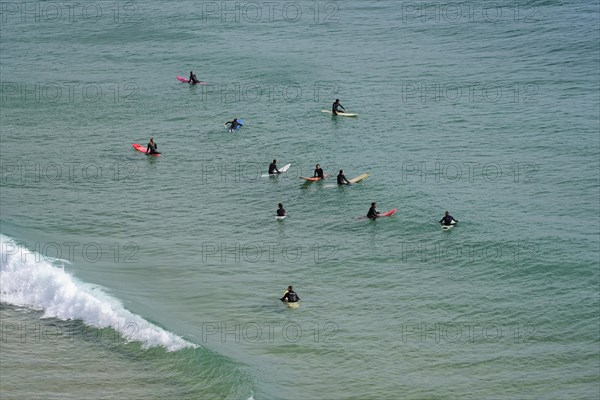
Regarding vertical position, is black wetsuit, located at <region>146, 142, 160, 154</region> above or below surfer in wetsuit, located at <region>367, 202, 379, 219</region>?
above

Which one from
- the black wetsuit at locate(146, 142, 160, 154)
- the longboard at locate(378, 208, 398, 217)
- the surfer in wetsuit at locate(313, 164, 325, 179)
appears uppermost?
the black wetsuit at locate(146, 142, 160, 154)

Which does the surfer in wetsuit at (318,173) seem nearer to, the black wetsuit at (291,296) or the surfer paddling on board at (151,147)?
Answer: the surfer paddling on board at (151,147)

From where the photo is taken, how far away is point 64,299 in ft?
148

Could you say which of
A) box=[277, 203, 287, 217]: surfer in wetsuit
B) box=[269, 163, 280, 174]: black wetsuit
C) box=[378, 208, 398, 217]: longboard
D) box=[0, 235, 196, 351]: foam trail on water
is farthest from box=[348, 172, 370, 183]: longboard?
box=[0, 235, 196, 351]: foam trail on water

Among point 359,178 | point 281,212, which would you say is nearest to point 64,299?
point 281,212

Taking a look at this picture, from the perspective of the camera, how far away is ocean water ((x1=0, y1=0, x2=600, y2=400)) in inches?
1596

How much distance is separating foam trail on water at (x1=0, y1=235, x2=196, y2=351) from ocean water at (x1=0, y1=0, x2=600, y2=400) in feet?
0.42

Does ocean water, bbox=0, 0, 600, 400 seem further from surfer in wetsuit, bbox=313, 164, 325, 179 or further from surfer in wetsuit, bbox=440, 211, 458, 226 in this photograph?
surfer in wetsuit, bbox=313, 164, 325, 179

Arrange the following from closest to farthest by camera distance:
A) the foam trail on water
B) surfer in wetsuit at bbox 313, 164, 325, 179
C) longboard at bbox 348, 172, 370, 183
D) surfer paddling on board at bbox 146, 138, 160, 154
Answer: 1. the foam trail on water
2. surfer in wetsuit at bbox 313, 164, 325, 179
3. longboard at bbox 348, 172, 370, 183
4. surfer paddling on board at bbox 146, 138, 160, 154

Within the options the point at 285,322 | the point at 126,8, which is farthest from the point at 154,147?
the point at 126,8

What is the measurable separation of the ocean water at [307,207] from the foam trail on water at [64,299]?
127 millimetres

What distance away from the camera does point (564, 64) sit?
79688 mm

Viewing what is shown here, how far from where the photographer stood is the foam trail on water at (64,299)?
4225 centimetres

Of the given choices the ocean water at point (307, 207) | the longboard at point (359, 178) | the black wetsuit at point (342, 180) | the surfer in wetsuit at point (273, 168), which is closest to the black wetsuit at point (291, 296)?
the ocean water at point (307, 207)
